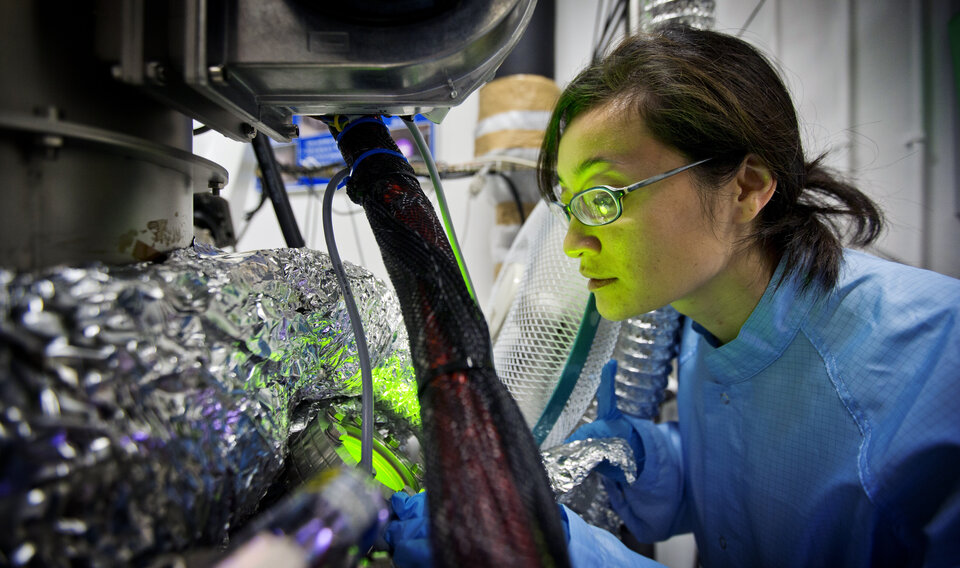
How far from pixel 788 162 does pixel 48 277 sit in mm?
993

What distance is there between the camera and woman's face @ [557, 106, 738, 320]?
0.74m

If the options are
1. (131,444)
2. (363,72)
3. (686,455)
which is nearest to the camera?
(131,444)

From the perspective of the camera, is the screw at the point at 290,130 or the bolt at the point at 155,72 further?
the screw at the point at 290,130

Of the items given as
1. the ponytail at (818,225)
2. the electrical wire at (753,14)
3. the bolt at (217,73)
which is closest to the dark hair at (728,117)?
the ponytail at (818,225)

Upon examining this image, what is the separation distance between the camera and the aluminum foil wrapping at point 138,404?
1.00ft

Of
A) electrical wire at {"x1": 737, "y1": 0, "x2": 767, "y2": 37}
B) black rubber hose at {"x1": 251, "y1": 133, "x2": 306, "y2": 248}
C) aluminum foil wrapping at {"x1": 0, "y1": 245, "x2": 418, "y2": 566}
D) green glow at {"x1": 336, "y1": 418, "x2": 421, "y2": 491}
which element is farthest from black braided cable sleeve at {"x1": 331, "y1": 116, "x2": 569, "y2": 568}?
electrical wire at {"x1": 737, "y1": 0, "x2": 767, "y2": 37}

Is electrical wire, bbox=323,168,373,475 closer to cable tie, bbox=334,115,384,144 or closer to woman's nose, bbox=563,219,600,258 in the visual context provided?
cable tie, bbox=334,115,384,144

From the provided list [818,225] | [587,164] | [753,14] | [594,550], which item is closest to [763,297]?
[818,225]

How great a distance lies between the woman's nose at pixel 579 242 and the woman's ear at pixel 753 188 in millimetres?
255

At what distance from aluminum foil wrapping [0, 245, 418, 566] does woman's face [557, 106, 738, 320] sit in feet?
1.68

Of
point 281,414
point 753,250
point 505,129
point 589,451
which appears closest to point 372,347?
point 281,414

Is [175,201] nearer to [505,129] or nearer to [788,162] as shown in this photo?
[788,162]

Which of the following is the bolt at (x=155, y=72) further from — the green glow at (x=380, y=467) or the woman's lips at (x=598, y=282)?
the woman's lips at (x=598, y=282)

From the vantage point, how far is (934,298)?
0.67m
